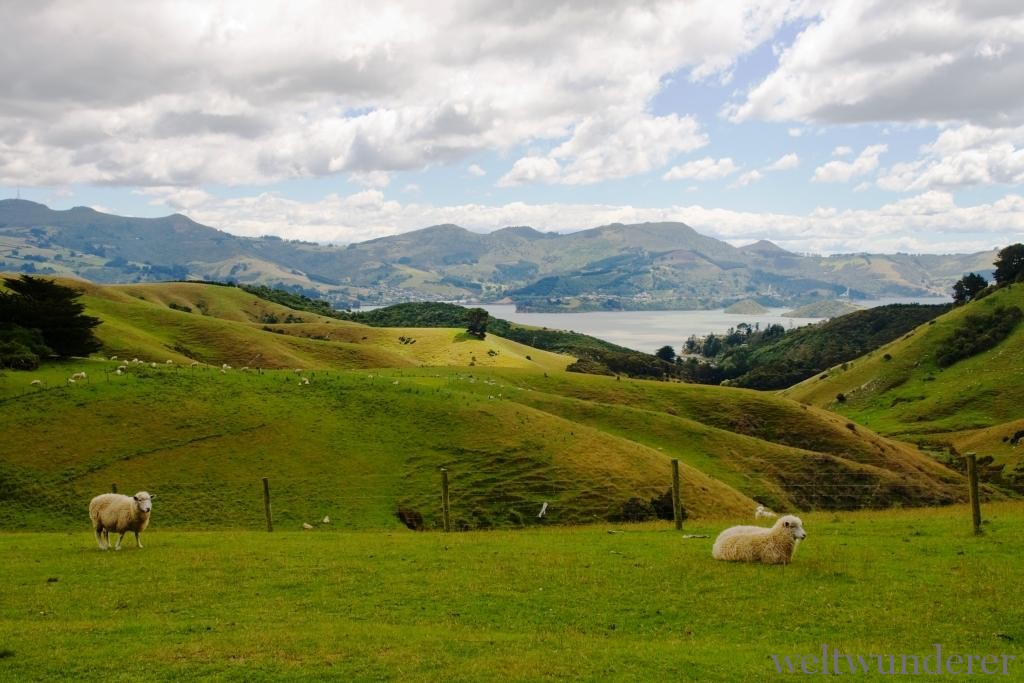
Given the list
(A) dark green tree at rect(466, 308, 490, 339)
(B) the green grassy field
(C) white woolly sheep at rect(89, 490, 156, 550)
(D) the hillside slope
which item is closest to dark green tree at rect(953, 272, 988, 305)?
(D) the hillside slope

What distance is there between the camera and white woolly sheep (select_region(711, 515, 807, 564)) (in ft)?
60.6

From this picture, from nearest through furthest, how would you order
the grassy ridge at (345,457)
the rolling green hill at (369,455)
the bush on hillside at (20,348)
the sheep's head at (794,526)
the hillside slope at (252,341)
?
the sheep's head at (794,526), the grassy ridge at (345,457), the rolling green hill at (369,455), the bush on hillside at (20,348), the hillside slope at (252,341)

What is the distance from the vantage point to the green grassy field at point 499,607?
12039 millimetres

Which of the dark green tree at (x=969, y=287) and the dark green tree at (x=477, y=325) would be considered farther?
the dark green tree at (x=969, y=287)

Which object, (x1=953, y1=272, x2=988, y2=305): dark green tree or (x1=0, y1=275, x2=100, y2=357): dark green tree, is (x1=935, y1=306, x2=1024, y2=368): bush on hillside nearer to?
(x1=953, y1=272, x2=988, y2=305): dark green tree

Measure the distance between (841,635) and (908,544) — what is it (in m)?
8.48

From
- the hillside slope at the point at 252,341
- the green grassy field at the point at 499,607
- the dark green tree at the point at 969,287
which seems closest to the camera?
the green grassy field at the point at 499,607

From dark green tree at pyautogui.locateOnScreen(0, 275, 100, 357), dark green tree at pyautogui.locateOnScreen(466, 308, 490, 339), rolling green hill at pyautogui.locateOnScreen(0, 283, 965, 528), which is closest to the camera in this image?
rolling green hill at pyautogui.locateOnScreen(0, 283, 965, 528)

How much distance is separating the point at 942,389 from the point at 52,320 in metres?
123

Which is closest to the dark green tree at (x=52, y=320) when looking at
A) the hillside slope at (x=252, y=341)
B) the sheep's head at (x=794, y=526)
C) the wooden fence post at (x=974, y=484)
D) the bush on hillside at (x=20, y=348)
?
the bush on hillside at (x=20, y=348)

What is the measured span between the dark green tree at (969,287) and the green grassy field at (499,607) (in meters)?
185

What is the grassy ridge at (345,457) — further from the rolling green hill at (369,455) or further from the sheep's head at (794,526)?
the sheep's head at (794,526)

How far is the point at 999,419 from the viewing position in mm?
98500

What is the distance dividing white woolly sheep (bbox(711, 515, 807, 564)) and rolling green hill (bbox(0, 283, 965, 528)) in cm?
1846
